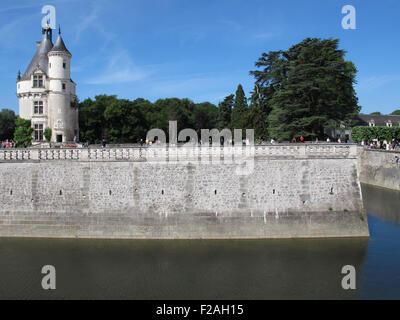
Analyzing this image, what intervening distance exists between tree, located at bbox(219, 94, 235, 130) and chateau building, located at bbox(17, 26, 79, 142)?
3172 centimetres

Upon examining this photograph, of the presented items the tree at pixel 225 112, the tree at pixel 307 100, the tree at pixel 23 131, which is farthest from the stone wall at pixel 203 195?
the tree at pixel 225 112

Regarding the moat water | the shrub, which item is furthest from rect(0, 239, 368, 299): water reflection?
the shrub

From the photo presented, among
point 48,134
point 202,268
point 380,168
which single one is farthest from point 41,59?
point 380,168

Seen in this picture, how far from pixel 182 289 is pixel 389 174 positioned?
25.2 meters

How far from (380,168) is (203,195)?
74.5 ft

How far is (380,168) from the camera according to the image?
30.8 meters

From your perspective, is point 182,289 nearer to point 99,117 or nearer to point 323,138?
point 323,138

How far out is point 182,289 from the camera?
37.2 ft

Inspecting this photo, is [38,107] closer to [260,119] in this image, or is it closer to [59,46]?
[59,46]

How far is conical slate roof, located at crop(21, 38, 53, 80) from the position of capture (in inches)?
1148

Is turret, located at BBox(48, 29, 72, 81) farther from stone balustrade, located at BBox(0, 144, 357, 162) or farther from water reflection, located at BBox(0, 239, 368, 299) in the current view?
water reflection, located at BBox(0, 239, 368, 299)

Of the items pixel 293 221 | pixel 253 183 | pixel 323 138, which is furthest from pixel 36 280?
pixel 323 138

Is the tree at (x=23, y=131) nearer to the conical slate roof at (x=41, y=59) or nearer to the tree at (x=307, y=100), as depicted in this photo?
the conical slate roof at (x=41, y=59)
